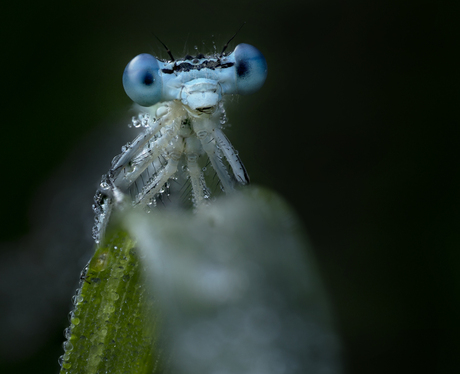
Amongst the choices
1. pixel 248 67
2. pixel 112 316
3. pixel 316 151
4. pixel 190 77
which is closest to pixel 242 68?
pixel 248 67

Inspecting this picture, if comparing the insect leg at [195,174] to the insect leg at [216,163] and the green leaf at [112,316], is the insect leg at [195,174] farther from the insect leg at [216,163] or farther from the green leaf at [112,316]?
the green leaf at [112,316]

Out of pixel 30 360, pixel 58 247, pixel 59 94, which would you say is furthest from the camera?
pixel 59 94

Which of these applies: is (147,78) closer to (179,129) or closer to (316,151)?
(179,129)

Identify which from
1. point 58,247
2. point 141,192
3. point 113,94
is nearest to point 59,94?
point 113,94

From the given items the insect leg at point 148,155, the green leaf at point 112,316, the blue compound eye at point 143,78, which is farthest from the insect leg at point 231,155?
the green leaf at point 112,316

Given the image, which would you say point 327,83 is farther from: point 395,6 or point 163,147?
point 163,147

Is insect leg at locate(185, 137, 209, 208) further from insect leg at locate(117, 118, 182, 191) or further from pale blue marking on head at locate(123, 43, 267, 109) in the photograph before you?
pale blue marking on head at locate(123, 43, 267, 109)
